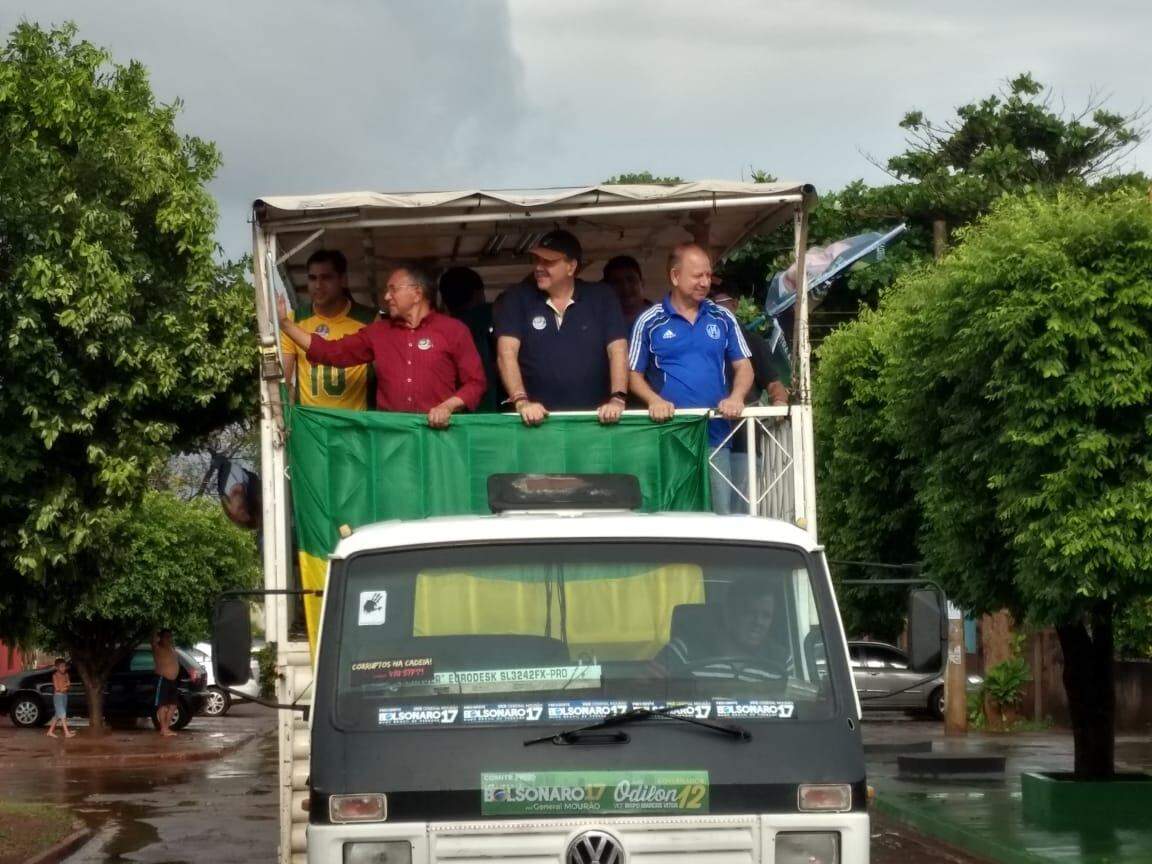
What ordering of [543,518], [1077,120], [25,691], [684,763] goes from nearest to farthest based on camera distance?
[684,763] → [543,518] → [25,691] → [1077,120]

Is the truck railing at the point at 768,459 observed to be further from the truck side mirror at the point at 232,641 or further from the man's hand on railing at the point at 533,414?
the truck side mirror at the point at 232,641

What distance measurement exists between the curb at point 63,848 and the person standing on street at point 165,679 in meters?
15.8

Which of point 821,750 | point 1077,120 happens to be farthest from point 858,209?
point 821,750

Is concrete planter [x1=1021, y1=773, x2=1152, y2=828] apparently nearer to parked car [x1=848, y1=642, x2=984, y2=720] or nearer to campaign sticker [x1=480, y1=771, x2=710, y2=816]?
campaign sticker [x1=480, y1=771, x2=710, y2=816]

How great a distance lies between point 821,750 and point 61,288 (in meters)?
7.32

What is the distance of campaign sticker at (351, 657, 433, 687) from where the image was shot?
580 cm

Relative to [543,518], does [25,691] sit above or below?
below

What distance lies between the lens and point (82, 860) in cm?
1560

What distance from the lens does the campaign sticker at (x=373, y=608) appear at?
5.94 metres

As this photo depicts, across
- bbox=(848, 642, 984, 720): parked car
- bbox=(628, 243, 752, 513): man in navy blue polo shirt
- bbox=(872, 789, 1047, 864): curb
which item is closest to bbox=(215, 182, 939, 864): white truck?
bbox=(628, 243, 752, 513): man in navy blue polo shirt

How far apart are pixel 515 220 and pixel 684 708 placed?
10.1 feet

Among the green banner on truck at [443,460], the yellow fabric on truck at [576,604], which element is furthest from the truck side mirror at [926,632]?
the green banner on truck at [443,460]

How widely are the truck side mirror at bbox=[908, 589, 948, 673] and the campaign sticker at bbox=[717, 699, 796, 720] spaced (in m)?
0.73

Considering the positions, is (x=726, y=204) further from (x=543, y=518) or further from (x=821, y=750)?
(x=821, y=750)
